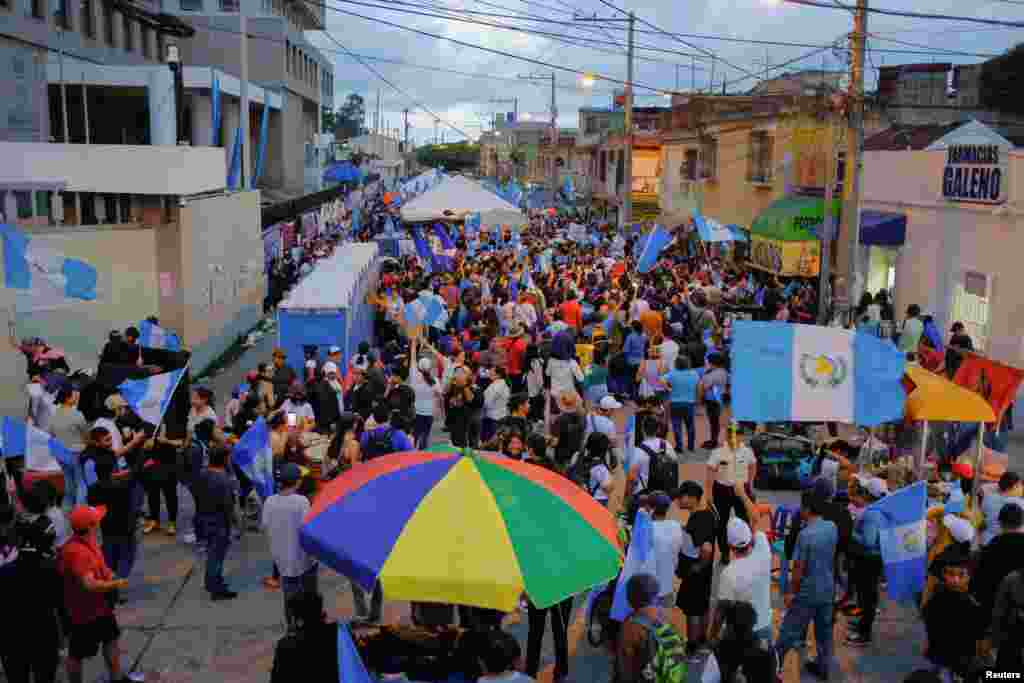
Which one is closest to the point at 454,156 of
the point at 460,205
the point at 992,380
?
the point at 460,205

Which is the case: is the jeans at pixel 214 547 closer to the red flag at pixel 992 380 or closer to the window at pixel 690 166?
the red flag at pixel 992 380

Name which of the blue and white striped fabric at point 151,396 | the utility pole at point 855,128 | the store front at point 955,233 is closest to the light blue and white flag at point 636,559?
the blue and white striped fabric at point 151,396

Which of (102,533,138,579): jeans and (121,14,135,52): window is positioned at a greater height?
(121,14,135,52): window

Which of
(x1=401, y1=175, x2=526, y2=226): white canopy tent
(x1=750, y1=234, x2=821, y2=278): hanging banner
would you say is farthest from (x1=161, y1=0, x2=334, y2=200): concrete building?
(x1=750, y1=234, x2=821, y2=278): hanging banner

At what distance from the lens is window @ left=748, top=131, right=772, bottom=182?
27.5 metres

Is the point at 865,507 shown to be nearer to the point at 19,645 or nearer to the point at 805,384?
the point at 805,384

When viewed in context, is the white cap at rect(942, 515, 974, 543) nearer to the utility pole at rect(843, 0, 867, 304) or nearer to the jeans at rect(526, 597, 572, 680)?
the jeans at rect(526, 597, 572, 680)

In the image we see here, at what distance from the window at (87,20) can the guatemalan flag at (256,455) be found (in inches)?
1086

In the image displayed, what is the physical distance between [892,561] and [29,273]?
9.09 meters

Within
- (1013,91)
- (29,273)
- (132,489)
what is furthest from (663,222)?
(132,489)

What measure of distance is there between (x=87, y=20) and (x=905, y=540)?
3275 centimetres

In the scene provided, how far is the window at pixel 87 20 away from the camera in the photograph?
3212cm

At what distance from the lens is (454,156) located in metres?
140

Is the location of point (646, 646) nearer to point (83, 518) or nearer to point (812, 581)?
point (812, 581)
